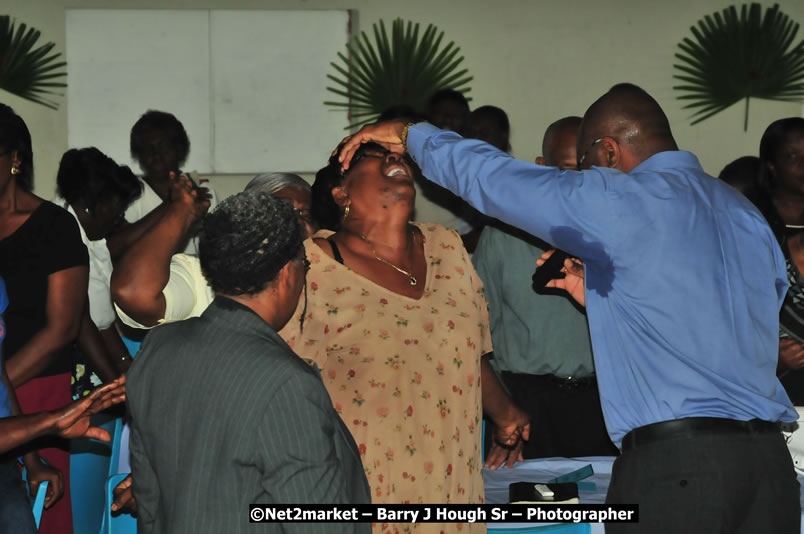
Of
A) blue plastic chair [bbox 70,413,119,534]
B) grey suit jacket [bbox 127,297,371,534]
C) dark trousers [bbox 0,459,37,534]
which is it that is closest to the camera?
grey suit jacket [bbox 127,297,371,534]

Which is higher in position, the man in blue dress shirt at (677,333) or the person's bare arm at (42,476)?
the man in blue dress shirt at (677,333)

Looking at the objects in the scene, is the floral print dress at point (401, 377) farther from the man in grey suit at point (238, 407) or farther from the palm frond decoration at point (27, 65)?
the palm frond decoration at point (27, 65)

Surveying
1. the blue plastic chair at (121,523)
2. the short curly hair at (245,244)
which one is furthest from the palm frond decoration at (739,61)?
the short curly hair at (245,244)

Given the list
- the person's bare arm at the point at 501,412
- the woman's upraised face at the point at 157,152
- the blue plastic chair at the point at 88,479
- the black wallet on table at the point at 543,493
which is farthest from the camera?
the woman's upraised face at the point at 157,152

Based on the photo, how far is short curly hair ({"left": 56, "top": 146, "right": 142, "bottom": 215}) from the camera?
4574 millimetres

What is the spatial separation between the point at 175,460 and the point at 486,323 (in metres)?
1.31

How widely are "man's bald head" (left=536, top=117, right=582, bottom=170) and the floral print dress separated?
1378mm

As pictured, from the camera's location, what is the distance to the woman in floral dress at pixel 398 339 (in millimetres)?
2643

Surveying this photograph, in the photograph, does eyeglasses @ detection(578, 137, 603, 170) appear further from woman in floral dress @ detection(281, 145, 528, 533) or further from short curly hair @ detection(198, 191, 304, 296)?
short curly hair @ detection(198, 191, 304, 296)

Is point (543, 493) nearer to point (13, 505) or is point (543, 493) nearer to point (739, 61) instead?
point (13, 505)

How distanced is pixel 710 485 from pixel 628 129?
36.1 inches

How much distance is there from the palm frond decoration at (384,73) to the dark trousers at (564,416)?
3383 millimetres

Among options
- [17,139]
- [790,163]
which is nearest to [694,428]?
[17,139]

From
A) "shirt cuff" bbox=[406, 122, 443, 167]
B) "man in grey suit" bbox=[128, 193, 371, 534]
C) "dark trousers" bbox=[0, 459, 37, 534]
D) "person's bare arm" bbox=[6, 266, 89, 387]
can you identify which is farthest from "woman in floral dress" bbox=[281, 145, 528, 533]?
"person's bare arm" bbox=[6, 266, 89, 387]
